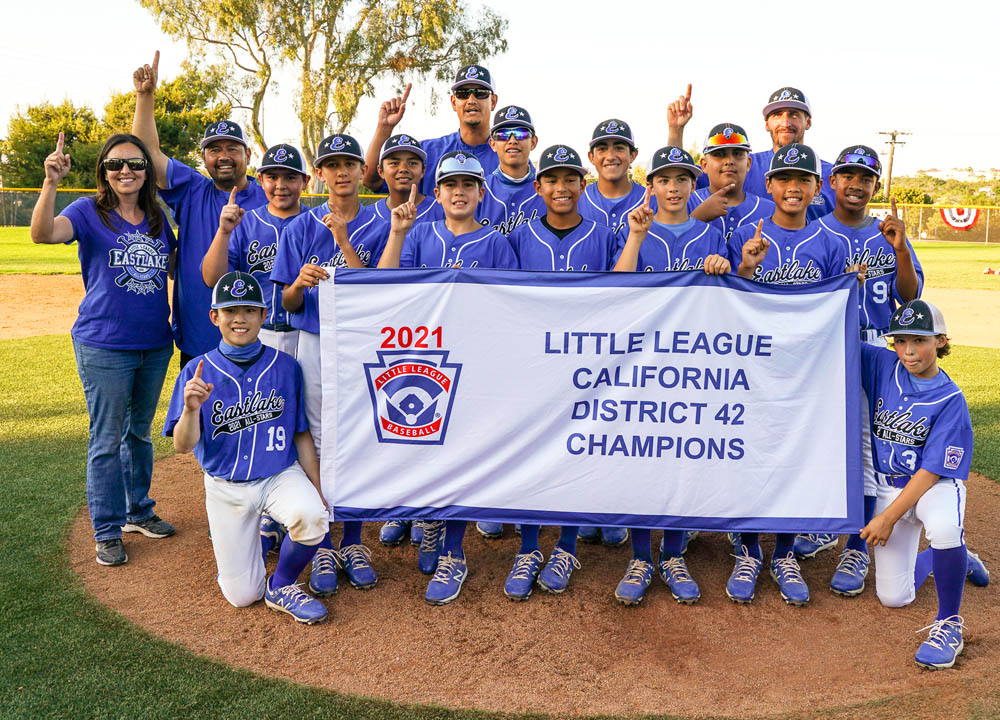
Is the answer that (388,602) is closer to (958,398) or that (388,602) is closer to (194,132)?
(958,398)

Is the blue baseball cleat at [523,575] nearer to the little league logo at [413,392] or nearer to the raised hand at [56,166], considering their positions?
the little league logo at [413,392]

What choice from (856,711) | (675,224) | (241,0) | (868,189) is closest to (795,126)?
(868,189)

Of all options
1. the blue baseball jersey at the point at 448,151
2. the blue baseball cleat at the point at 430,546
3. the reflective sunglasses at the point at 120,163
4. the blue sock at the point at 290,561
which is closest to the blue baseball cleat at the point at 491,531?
the blue baseball cleat at the point at 430,546

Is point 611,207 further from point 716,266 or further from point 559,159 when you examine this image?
point 716,266

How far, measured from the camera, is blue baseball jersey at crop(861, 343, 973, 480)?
12.4 ft

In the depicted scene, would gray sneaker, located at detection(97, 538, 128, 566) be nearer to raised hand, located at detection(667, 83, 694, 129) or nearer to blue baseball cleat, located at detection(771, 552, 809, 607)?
blue baseball cleat, located at detection(771, 552, 809, 607)

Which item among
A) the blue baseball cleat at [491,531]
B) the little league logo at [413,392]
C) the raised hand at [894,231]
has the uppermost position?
the raised hand at [894,231]

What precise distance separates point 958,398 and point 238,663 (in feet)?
11.5

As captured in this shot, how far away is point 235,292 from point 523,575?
2.05 meters

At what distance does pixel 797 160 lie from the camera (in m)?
4.41

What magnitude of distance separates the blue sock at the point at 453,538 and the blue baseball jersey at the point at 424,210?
5.66 ft

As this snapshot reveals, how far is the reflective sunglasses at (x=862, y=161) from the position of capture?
452 cm

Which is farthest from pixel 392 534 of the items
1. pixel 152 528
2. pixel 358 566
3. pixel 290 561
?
pixel 152 528

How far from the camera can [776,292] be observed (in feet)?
13.6
